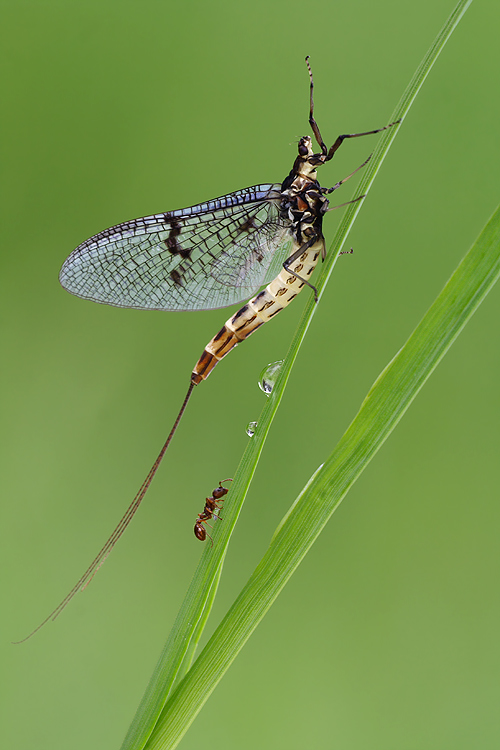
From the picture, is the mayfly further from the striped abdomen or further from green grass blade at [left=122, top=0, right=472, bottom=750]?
green grass blade at [left=122, top=0, right=472, bottom=750]

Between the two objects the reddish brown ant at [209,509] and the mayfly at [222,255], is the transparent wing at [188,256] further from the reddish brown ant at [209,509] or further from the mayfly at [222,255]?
the reddish brown ant at [209,509]

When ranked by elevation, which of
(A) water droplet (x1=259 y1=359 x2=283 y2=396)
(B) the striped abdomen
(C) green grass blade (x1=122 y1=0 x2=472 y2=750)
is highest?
(B) the striped abdomen

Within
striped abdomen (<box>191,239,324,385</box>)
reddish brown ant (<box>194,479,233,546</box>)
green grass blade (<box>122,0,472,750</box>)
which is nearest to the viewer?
green grass blade (<box>122,0,472,750</box>)

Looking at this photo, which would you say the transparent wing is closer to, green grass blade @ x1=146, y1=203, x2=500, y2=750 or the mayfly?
the mayfly

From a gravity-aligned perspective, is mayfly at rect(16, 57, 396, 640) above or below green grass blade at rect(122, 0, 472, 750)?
above

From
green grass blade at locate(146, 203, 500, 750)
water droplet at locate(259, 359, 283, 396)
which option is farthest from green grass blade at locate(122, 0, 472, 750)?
water droplet at locate(259, 359, 283, 396)

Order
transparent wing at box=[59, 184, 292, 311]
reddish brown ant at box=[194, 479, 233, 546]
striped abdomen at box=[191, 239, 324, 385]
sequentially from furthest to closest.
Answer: reddish brown ant at box=[194, 479, 233, 546], transparent wing at box=[59, 184, 292, 311], striped abdomen at box=[191, 239, 324, 385]

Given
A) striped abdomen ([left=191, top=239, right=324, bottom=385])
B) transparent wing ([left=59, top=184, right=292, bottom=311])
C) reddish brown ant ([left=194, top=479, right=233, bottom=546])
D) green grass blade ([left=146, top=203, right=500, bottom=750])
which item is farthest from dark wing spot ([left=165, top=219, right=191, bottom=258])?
green grass blade ([left=146, top=203, right=500, bottom=750])

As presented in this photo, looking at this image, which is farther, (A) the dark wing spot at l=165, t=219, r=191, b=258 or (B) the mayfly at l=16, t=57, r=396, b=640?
(A) the dark wing spot at l=165, t=219, r=191, b=258

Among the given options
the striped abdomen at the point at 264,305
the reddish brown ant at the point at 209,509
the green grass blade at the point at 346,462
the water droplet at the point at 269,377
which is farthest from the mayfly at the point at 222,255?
the green grass blade at the point at 346,462
